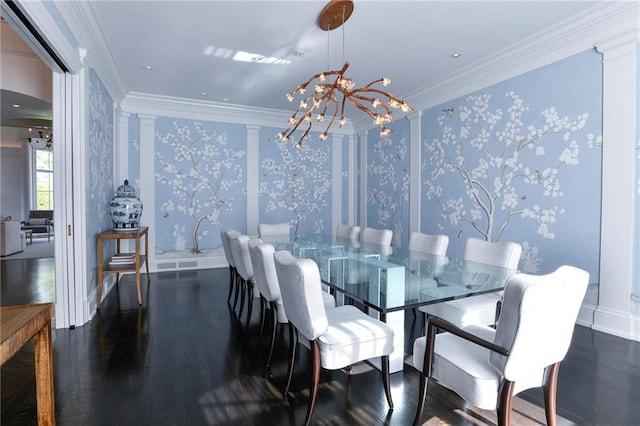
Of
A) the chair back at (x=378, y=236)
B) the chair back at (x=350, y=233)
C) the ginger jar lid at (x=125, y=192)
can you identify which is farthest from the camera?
the chair back at (x=350, y=233)

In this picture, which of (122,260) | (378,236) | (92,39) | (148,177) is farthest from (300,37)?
(148,177)

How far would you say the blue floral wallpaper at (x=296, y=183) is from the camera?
6.27m

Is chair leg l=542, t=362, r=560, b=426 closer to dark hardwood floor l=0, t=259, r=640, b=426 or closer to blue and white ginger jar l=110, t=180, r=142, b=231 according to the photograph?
dark hardwood floor l=0, t=259, r=640, b=426

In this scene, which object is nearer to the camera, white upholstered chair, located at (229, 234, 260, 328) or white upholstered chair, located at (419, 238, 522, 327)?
white upholstered chair, located at (419, 238, 522, 327)

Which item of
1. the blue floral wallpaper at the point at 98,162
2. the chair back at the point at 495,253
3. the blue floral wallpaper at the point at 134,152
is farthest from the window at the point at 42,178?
the chair back at the point at 495,253

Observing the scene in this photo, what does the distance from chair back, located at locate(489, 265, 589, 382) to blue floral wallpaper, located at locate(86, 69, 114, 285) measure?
362cm

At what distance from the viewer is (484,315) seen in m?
2.45

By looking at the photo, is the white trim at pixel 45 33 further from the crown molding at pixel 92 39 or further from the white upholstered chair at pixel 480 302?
the white upholstered chair at pixel 480 302

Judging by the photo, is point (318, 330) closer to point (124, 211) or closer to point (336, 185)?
point (124, 211)

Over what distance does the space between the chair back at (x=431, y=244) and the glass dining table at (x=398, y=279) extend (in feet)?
0.47

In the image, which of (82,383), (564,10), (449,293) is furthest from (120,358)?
(564,10)

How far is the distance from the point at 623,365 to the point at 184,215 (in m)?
5.73

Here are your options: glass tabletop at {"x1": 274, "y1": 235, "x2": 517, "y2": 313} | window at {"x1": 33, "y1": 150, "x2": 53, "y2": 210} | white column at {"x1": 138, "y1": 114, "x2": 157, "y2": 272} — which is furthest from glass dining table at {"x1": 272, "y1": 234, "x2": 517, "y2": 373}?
window at {"x1": 33, "y1": 150, "x2": 53, "y2": 210}

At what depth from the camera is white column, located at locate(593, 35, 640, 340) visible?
2.87 m
